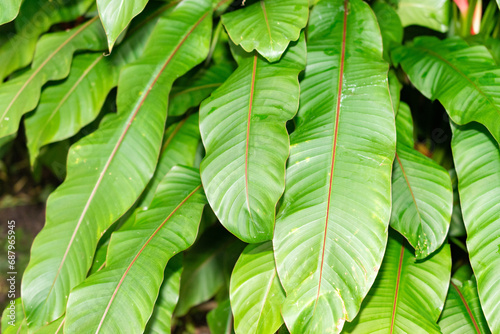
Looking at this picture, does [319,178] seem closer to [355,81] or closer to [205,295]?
[355,81]

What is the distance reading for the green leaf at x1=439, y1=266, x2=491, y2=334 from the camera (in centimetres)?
103

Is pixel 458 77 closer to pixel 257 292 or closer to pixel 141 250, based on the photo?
pixel 257 292

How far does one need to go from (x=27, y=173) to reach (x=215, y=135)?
2448 millimetres

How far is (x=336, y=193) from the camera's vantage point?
3.04ft

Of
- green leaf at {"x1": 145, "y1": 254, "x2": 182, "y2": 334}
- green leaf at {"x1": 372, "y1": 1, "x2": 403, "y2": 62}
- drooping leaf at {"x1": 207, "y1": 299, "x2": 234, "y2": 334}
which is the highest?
green leaf at {"x1": 372, "y1": 1, "x2": 403, "y2": 62}

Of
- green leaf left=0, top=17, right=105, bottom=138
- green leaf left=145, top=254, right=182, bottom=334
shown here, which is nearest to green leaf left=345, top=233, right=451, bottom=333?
green leaf left=145, top=254, right=182, bottom=334

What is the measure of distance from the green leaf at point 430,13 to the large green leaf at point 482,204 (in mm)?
472

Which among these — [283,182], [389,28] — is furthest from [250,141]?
[389,28]

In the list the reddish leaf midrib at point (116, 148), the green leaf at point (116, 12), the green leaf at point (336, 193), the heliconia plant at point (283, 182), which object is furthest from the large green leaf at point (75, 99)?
the green leaf at point (336, 193)

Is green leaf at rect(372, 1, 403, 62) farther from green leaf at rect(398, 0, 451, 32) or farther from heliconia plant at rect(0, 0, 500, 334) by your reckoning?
green leaf at rect(398, 0, 451, 32)

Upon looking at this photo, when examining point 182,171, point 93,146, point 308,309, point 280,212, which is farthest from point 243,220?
point 93,146

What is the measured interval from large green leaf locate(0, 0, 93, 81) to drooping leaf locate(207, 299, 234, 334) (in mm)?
1047

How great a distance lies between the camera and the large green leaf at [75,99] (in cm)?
135

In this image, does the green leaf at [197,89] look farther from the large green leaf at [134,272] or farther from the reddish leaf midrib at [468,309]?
Result: the reddish leaf midrib at [468,309]
